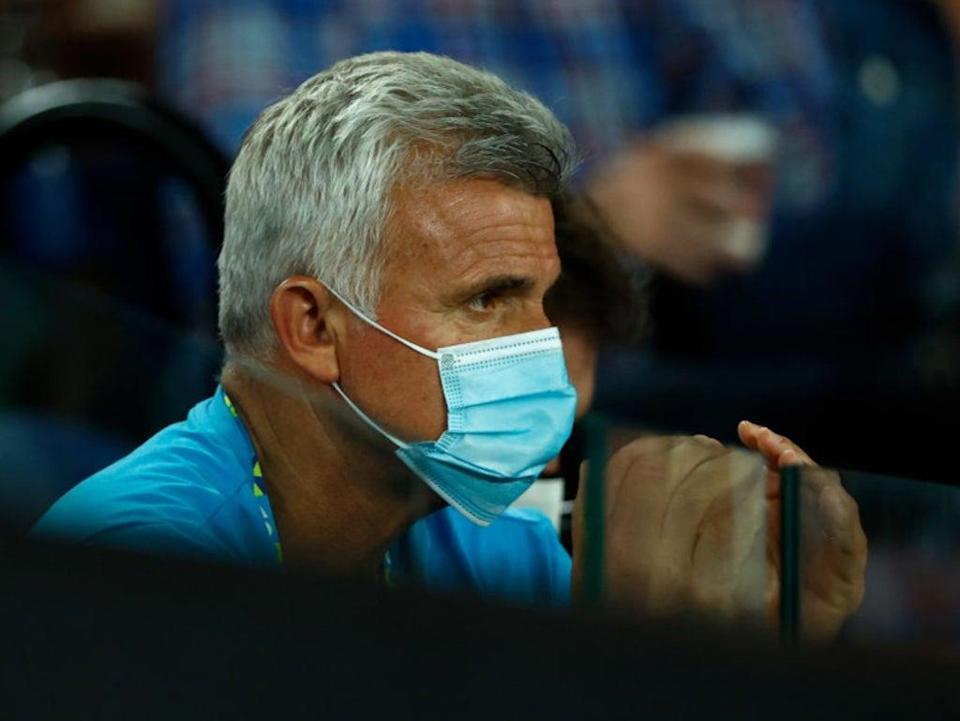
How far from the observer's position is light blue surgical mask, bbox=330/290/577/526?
3.11 feet

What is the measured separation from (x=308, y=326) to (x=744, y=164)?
4.69 feet

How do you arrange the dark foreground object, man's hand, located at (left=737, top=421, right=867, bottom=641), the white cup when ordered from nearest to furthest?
the dark foreground object → man's hand, located at (left=737, top=421, right=867, bottom=641) → the white cup

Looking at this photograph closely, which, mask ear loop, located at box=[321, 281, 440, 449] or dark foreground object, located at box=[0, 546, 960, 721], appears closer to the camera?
dark foreground object, located at box=[0, 546, 960, 721]

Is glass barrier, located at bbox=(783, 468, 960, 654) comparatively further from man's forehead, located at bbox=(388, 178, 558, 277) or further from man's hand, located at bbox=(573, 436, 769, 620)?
man's forehead, located at bbox=(388, 178, 558, 277)

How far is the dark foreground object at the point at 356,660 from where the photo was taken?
0.68 meters

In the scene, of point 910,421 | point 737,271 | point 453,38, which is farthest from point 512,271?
point 737,271

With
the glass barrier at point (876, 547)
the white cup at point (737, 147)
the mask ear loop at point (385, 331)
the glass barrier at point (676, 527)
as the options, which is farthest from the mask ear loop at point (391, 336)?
the white cup at point (737, 147)

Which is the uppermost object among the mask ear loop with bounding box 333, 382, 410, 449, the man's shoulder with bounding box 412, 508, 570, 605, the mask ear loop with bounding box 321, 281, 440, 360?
the mask ear loop with bounding box 321, 281, 440, 360

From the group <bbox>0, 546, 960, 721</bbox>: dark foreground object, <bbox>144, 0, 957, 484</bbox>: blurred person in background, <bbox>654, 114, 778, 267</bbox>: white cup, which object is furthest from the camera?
<bbox>654, 114, 778, 267</bbox>: white cup

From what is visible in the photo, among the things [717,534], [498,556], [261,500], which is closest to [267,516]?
[261,500]

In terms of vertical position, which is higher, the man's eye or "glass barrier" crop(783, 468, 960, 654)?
the man's eye

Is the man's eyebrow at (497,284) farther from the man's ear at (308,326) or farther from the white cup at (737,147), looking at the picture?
the white cup at (737,147)

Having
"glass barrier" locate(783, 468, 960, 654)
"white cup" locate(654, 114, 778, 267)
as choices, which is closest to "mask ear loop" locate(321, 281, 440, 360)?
"glass barrier" locate(783, 468, 960, 654)

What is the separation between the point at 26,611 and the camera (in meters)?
0.83
